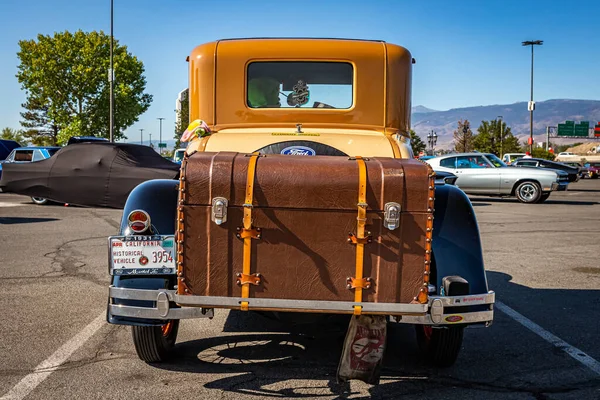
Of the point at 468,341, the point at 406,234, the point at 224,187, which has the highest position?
the point at 224,187

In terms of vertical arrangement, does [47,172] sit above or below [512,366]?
above

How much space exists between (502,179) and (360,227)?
18985 mm

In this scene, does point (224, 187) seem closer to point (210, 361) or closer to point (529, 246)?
point (210, 361)

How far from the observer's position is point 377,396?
12.6 feet

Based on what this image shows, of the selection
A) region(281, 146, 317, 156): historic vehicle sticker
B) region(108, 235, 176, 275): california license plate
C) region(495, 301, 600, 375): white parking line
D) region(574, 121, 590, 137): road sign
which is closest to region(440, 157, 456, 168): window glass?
region(495, 301, 600, 375): white parking line

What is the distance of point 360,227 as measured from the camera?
332cm

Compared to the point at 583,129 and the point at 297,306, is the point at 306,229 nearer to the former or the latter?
the point at 297,306

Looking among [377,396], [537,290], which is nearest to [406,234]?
[377,396]

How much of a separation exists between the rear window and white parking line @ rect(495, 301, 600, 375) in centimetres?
239

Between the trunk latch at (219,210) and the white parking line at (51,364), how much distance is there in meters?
1.55

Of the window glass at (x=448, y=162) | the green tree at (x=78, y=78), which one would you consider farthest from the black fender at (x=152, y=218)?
the green tree at (x=78, y=78)

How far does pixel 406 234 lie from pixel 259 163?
0.83 m

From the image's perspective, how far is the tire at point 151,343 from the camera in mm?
4168

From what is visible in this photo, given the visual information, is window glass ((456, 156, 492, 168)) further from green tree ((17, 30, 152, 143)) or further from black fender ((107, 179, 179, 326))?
green tree ((17, 30, 152, 143))
